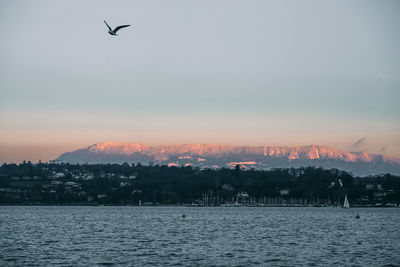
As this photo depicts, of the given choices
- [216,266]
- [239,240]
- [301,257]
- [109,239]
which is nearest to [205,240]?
[239,240]

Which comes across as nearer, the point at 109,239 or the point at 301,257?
the point at 301,257

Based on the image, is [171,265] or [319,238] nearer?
[171,265]

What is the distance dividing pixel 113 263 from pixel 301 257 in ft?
52.2

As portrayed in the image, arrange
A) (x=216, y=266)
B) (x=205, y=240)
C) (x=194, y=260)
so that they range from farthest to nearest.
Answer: (x=205, y=240)
(x=194, y=260)
(x=216, y=266)

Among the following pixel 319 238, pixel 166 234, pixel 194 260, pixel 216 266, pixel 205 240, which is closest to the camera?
pixel 216 266

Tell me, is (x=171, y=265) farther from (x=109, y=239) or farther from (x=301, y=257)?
(x=109, y=239)

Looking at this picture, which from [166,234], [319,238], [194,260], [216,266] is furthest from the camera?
[166,234]

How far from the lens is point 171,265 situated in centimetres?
5281

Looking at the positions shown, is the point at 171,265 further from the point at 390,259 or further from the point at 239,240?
the point at 239,240

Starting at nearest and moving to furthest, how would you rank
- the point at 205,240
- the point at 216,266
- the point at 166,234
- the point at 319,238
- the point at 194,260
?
the point at 216,266 < the point at 194,260 < the point at 205,240 < the point at 319,238 < the point at 166,234

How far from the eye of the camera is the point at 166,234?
8731cm

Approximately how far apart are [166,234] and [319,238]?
62.7 feet

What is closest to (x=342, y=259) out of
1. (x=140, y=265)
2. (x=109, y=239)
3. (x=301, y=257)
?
(x=301, y=257)

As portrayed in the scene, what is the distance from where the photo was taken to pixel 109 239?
7794 centimetres
